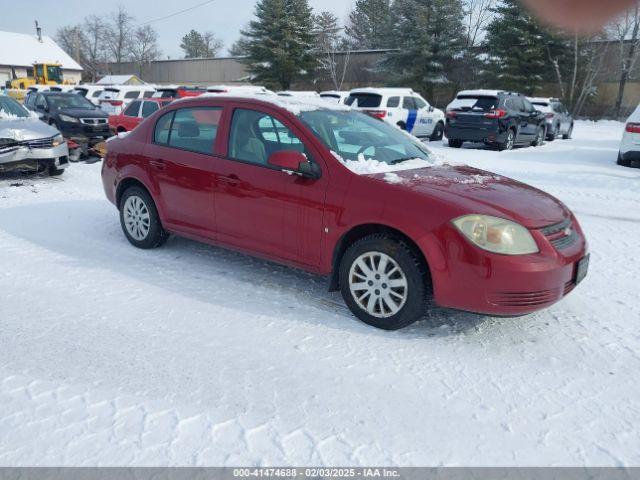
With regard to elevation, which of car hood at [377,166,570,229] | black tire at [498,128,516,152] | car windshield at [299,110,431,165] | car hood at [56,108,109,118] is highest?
car windshield at [299,110,431,165]

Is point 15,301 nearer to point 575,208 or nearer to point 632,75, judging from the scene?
point 575,208

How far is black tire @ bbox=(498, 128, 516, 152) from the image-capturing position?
1545 centimetres

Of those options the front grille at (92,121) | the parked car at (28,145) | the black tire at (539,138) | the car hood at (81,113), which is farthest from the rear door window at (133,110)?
the black tire at (539,138)

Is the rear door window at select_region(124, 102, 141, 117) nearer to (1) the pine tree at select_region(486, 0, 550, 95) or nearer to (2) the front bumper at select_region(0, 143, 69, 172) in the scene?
(2) the front bumper at select_region(0, 143, 69, 172)

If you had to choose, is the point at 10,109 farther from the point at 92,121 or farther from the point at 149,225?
the point at 149,225

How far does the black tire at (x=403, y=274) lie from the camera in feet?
12.0

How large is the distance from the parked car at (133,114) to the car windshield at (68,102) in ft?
5.34

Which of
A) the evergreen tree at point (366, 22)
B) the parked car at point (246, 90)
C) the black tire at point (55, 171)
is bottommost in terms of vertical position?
the black tire at point (55, 171)

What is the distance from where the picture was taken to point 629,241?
20.8 feet

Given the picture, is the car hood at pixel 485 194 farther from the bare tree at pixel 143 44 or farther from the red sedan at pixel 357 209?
the bare tree at pixel 143 44

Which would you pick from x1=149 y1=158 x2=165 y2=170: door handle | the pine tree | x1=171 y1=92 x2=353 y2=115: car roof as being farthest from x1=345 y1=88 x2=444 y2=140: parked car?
the pine tree

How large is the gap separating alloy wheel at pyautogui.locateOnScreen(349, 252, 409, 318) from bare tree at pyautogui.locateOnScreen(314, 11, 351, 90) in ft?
138

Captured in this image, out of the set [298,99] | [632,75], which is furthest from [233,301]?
[632,75]

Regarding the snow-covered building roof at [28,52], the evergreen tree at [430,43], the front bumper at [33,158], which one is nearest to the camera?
the front bumper at [33,158]
